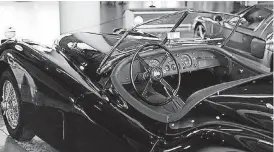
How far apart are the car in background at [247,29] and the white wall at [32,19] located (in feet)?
7.79

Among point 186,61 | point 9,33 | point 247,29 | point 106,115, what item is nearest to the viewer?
point 106,115

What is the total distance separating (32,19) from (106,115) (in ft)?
14.1

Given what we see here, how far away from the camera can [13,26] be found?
602cm

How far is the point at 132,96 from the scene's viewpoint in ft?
8.17

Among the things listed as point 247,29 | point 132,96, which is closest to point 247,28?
point 247,29

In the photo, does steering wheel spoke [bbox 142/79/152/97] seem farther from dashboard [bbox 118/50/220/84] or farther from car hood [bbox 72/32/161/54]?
car hood [bbox 72/32/161/54]

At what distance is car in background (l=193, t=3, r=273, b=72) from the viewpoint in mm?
4766

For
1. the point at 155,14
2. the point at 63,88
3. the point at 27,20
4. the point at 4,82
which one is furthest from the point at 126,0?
the point at 63,88

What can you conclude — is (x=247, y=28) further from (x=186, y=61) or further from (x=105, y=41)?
(x=105, y=41)

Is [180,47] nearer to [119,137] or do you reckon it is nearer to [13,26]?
[119,137]

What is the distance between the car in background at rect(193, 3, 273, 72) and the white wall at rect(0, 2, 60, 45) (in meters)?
2.37

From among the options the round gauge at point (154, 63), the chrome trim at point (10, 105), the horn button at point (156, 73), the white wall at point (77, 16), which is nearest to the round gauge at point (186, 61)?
the round gauge at point (154, 63)

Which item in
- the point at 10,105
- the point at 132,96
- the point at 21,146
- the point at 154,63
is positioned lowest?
the point at 21,146

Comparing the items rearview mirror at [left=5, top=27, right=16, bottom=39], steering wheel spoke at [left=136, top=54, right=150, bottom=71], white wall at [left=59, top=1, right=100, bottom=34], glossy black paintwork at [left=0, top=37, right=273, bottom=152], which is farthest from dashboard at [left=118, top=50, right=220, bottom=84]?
white wall at [left=59, top=1, right=100, bottom=34]
